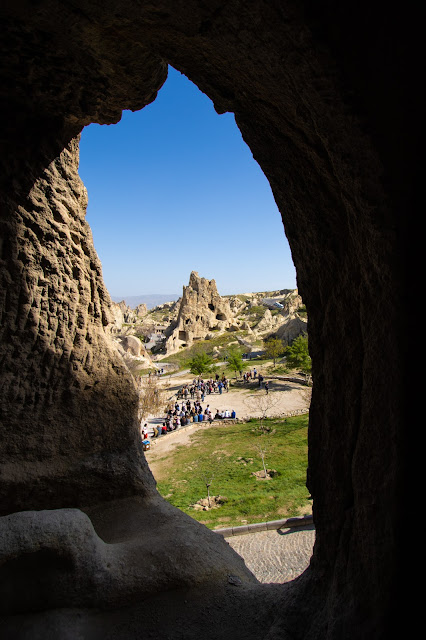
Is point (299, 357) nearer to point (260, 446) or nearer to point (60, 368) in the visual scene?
point (260, 446)

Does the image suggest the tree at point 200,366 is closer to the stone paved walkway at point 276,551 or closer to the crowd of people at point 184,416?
the crowd of people at point 184,416

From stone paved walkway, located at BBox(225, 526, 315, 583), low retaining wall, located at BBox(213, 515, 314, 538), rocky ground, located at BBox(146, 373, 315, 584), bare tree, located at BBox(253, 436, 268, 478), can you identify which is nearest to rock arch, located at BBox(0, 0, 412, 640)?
rocky ground, located at BBox(146, 373, 315, 584)

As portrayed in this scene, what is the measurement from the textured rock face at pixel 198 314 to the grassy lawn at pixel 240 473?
28.6m

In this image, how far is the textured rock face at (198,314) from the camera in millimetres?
50562

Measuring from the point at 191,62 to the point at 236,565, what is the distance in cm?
524

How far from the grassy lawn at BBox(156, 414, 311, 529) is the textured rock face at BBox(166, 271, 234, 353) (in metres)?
28.6

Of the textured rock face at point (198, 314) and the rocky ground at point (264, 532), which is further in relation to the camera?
the textured rock face at point (198, 314)

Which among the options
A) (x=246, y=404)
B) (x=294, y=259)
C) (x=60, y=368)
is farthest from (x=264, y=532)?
(x=246, y=404)

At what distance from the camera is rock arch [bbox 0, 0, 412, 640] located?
188cm

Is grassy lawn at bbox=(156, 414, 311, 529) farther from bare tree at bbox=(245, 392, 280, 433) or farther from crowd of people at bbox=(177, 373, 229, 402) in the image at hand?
crowd of people at bbox=(177, 373, 229, 402)

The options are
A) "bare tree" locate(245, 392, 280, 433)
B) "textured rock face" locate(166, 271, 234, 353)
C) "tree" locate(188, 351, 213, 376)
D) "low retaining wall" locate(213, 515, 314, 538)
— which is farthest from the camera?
"textured rock face" locate(166, 271, 234, 353)

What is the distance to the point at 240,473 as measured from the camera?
50.0 feet

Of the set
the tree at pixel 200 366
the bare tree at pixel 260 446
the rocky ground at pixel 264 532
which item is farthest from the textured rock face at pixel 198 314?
the bare tree at pixel 260 446

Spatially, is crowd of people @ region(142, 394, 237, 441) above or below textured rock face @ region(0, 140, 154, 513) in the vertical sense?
below
